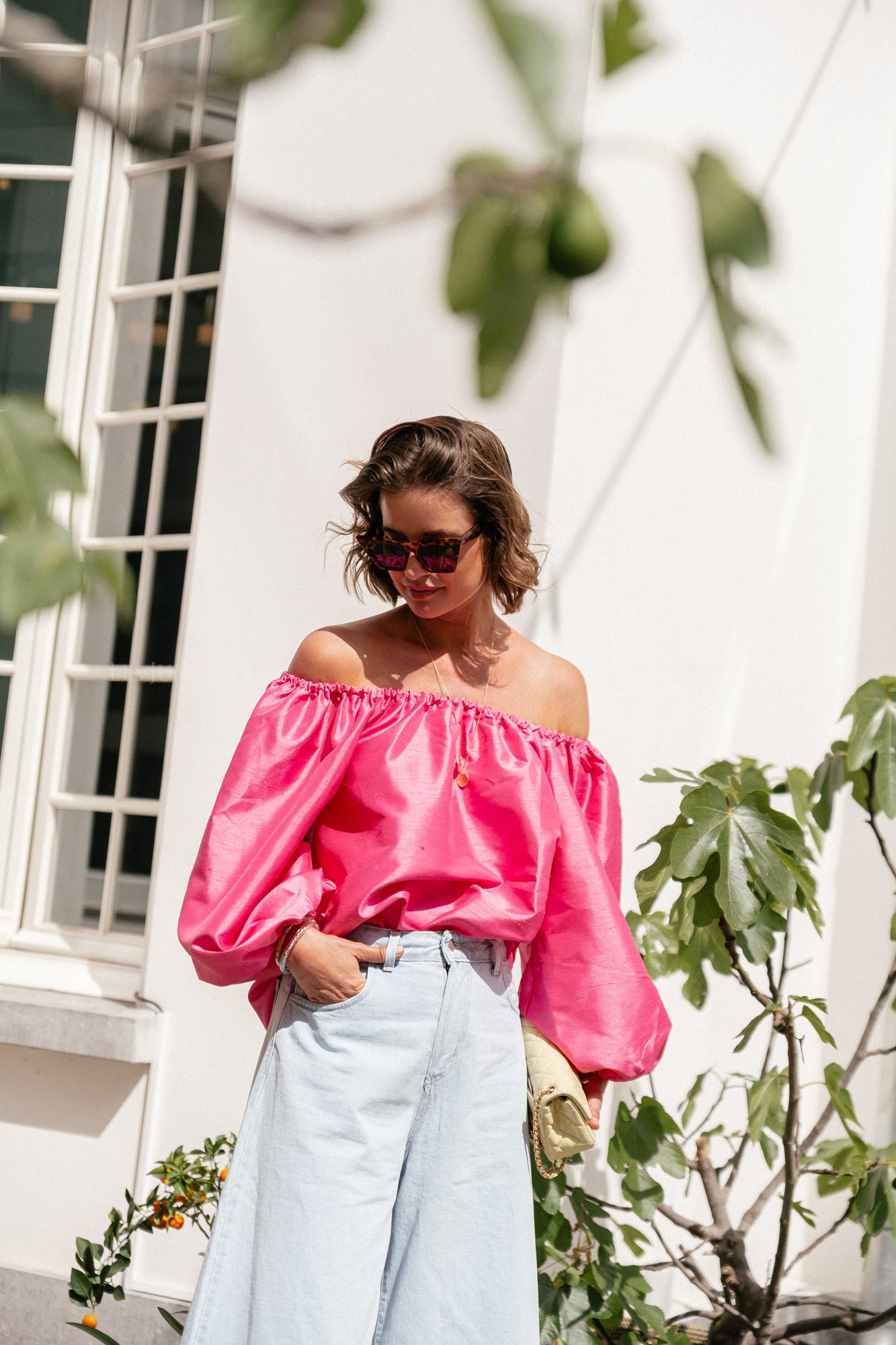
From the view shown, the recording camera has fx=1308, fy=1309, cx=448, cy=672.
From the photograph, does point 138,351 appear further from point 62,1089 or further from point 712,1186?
point 712,1186

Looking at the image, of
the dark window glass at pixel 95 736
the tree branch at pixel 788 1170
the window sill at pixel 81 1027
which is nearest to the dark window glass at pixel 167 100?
the tree branch at pixel 788 1170

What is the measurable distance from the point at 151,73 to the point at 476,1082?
65.7 inches

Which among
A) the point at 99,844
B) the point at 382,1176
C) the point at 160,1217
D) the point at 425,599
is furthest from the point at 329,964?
the point at 99,844

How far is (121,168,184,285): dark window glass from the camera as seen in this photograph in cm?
374

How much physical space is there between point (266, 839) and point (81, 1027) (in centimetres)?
140

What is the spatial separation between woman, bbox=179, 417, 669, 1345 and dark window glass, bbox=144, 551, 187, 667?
151 cm

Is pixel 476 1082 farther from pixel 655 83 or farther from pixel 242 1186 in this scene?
pixel 655 83

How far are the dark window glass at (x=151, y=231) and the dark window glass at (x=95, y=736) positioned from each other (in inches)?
46.6

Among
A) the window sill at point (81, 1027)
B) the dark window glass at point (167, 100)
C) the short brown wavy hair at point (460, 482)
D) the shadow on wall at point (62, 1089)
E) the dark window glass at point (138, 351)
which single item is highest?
the dark window glass at point (138, 351)

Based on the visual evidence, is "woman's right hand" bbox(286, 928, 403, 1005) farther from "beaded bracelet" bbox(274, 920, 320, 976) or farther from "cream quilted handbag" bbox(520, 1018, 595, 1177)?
"cream quilted handbag" bbox(520, 1018, 595, 1177)

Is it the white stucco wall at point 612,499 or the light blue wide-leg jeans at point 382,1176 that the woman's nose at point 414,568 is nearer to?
the light blue wide-leg jeans at point 382,1176

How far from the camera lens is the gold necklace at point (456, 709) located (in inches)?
78.2

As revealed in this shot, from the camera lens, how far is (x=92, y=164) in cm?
371

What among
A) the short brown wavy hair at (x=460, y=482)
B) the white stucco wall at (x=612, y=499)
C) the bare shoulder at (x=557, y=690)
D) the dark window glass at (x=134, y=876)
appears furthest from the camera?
the dark window glass at (x=134, y=876)
